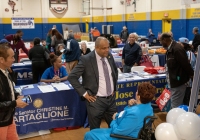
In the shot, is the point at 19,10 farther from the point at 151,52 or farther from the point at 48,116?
the point at 48,116

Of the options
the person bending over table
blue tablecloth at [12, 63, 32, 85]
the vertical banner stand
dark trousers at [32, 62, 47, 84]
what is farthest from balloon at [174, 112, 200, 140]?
blue tablecloth at [12, 63, 32, 85]

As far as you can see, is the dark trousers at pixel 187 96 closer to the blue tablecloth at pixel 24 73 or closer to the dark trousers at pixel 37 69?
the dark trousers at pixel 37 69

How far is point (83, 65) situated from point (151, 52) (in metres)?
6.45

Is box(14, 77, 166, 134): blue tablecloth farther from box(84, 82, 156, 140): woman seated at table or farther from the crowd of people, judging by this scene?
box(84, 82, 156, 140): woman seated at table

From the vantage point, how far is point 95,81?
3271 millimetres

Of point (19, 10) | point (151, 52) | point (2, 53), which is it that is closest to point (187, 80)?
point (2, 53)

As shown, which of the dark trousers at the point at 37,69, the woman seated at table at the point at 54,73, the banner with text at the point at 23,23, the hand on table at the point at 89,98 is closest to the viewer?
the hand on table at the point at 89,98

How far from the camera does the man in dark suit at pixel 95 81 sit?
10.7ft

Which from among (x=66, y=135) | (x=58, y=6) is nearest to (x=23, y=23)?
(x=58, y=6)

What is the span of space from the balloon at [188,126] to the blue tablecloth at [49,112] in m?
2.25

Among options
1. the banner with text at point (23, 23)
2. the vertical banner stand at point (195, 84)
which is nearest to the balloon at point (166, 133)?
the vertical banner stand at point (195, 84)

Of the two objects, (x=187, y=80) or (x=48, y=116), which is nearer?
(x=187, y=80)

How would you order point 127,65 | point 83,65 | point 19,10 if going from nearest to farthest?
point 83,65
point 127,65
point 19,10

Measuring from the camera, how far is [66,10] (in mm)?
21156
